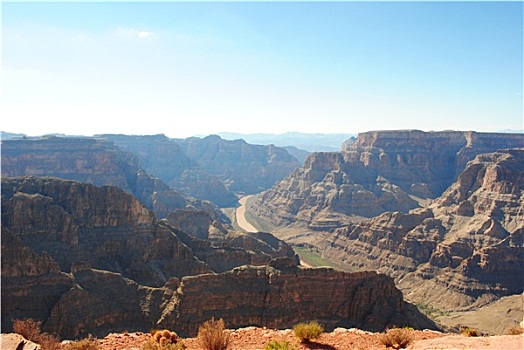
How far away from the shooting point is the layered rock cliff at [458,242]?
100312 millimetres

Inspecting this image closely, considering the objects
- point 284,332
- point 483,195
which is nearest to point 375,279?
point 284,332

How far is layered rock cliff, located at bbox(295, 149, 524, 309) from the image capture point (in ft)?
329

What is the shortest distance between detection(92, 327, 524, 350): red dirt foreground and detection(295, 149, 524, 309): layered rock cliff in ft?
257

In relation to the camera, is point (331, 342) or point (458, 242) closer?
point (331, 342)

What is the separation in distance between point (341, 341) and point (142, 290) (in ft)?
122

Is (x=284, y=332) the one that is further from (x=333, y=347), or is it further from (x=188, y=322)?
(x=188, y=322)

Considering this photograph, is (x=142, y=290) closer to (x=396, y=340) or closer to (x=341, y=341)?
(x=341, y=341)

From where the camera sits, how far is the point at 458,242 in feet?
364

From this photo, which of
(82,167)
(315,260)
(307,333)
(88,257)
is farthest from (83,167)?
(307,333)

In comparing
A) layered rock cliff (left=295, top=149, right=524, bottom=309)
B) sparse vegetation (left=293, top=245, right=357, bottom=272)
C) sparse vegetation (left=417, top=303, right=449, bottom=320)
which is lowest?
sparse vegetation (left=293, top=245, right=357, bottom=272)

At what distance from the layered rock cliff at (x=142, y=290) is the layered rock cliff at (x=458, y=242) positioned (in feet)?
156

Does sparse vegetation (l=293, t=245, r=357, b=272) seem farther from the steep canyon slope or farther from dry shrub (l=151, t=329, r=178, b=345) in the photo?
dry shrub (l=151, t=329, r=178, b=345)

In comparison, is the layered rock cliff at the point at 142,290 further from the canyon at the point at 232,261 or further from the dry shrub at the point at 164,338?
the dry shrub at the point at 164,338

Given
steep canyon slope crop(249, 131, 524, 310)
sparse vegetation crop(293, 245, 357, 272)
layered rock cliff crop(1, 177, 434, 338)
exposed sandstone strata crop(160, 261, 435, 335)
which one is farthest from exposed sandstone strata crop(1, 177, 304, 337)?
steep canyon slope crop(249, 131, 524, 310)
